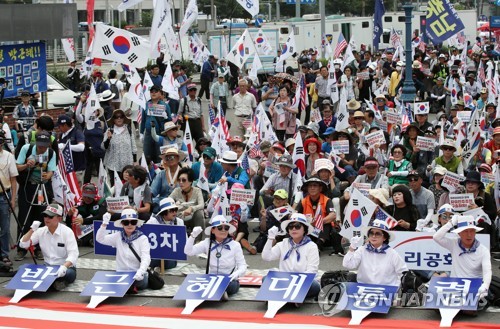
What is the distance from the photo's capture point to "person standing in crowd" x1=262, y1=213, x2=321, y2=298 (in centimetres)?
1226

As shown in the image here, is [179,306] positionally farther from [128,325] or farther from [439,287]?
[439,287]

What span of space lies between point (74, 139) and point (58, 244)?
18.9ft

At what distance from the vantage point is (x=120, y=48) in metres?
20.4

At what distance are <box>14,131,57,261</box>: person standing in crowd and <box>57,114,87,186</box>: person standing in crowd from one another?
3178mm

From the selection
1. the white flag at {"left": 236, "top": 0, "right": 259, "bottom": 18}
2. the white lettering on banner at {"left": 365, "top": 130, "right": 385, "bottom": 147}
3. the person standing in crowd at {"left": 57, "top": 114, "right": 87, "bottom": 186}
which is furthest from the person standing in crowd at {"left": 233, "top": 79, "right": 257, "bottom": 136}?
the white flag at {"left": 236, "top": 0, "right": 259, "bottom": 18}

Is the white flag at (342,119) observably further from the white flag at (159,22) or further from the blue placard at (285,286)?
the blue placard at (285,286)

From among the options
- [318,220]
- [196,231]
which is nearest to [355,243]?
[196,231]

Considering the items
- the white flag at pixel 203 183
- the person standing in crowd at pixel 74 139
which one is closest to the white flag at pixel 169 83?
the person standing in crowd at pixel 74 139

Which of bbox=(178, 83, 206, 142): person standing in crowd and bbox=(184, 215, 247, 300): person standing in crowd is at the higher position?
bbox=(178, 83, 206, 142): person standing in crowd

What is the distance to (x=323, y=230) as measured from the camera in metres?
14.7

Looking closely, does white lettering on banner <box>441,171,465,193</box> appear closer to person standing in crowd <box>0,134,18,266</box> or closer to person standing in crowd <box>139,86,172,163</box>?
person standing in crowd <box>0,134,18,266</box>

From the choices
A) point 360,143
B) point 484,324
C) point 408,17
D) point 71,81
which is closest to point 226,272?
point 484,324

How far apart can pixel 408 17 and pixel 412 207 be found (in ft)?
45.8

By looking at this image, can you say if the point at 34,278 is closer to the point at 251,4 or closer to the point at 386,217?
the point at 386,217
